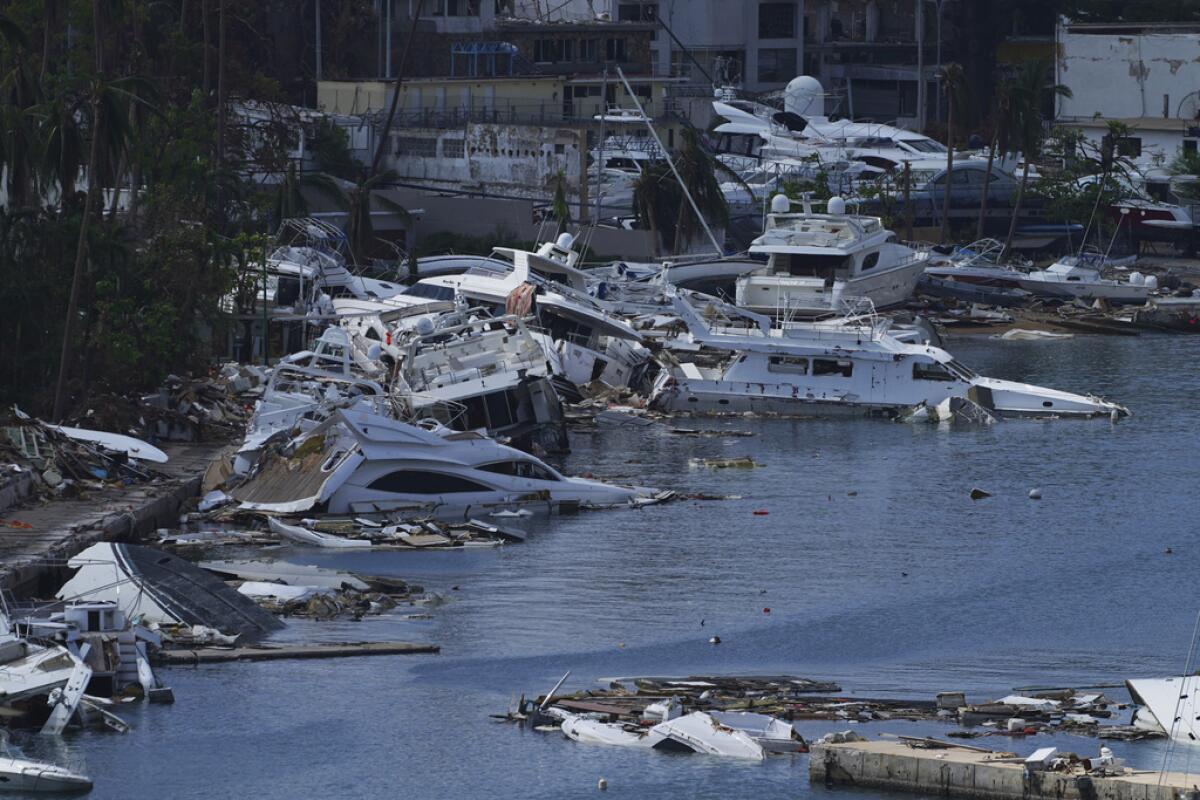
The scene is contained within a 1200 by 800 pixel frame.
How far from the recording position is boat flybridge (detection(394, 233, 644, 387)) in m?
48.8

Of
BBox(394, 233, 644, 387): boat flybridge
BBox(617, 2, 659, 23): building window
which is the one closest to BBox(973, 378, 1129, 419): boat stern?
BBox(394, 233, 644, 387): boat flybridge

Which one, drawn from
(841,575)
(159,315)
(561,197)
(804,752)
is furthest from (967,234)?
(804,752)

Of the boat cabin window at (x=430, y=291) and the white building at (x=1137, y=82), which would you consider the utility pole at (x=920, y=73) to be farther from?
the boat cabin window at (x=430, y=291)

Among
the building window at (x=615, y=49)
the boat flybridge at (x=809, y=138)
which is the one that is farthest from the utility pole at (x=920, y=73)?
the building window at (x=615, y=49)

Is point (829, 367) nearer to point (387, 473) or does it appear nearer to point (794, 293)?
point (794, 293)

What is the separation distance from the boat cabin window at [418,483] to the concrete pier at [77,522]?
3.22m

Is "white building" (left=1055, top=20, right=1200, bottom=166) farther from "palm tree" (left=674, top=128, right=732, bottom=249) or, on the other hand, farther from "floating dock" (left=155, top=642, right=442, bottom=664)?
"floating dock" (left=155, top=642, right=442, bottom=664)

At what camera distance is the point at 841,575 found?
33281 millimetres

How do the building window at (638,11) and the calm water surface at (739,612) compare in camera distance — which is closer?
the calm water surface at (739,612)

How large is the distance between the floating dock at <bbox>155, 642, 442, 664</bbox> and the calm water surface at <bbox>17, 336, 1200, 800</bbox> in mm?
188

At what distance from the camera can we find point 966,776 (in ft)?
71.3

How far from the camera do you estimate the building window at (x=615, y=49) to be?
275ft

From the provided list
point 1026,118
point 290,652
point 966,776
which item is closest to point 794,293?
point 1026,118

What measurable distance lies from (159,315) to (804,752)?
73.3ft
